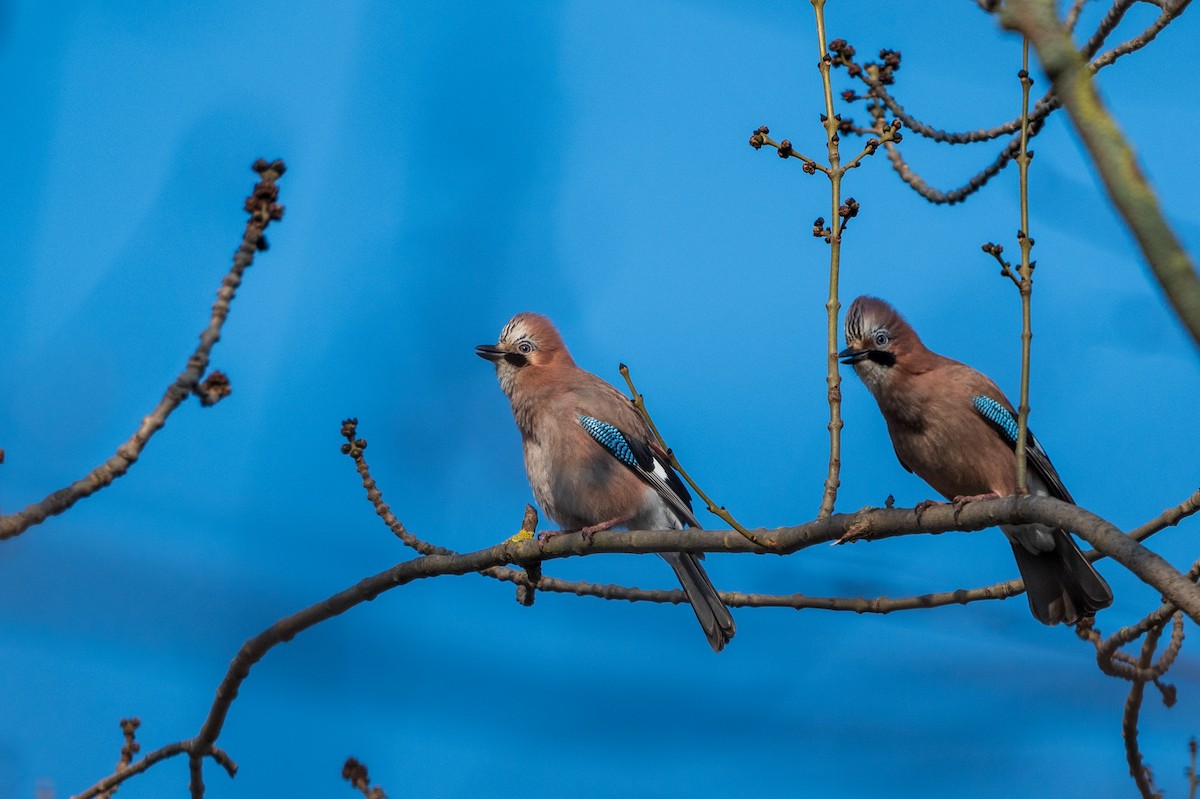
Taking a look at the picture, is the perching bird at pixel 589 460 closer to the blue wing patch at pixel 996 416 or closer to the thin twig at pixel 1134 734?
the blue wing patch at pixel 996 416

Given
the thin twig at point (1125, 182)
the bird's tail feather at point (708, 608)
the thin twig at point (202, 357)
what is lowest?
the thin twig at point (1125, 182)

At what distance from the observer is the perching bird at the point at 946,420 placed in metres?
7.52

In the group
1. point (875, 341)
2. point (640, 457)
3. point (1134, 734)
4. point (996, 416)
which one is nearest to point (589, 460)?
point (640, 457)

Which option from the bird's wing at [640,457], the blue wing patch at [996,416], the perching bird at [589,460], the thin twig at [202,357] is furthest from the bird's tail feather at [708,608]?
the thin twig at [202,357]

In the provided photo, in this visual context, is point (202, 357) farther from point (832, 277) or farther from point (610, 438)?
point (610, 438)

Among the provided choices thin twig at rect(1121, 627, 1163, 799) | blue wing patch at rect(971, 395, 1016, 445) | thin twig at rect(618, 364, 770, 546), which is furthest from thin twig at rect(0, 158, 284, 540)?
blue wing patch at rect(971, 395, 1016, 445)

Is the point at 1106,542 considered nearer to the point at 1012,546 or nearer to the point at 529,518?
the point at 529,518

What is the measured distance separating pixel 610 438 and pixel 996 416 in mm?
2249

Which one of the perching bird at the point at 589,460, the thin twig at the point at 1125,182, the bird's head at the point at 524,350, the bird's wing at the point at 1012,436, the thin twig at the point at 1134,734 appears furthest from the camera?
the bird's head at the point at 524,350

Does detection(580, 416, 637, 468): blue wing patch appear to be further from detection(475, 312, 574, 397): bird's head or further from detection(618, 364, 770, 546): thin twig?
detection(618, 364, 770, 546): thin twig

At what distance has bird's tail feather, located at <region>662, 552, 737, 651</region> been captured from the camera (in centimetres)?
754

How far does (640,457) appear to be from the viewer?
8344 mm

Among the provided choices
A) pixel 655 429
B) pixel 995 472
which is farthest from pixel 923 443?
pixel 655 429

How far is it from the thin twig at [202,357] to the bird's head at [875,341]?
4710 mm
